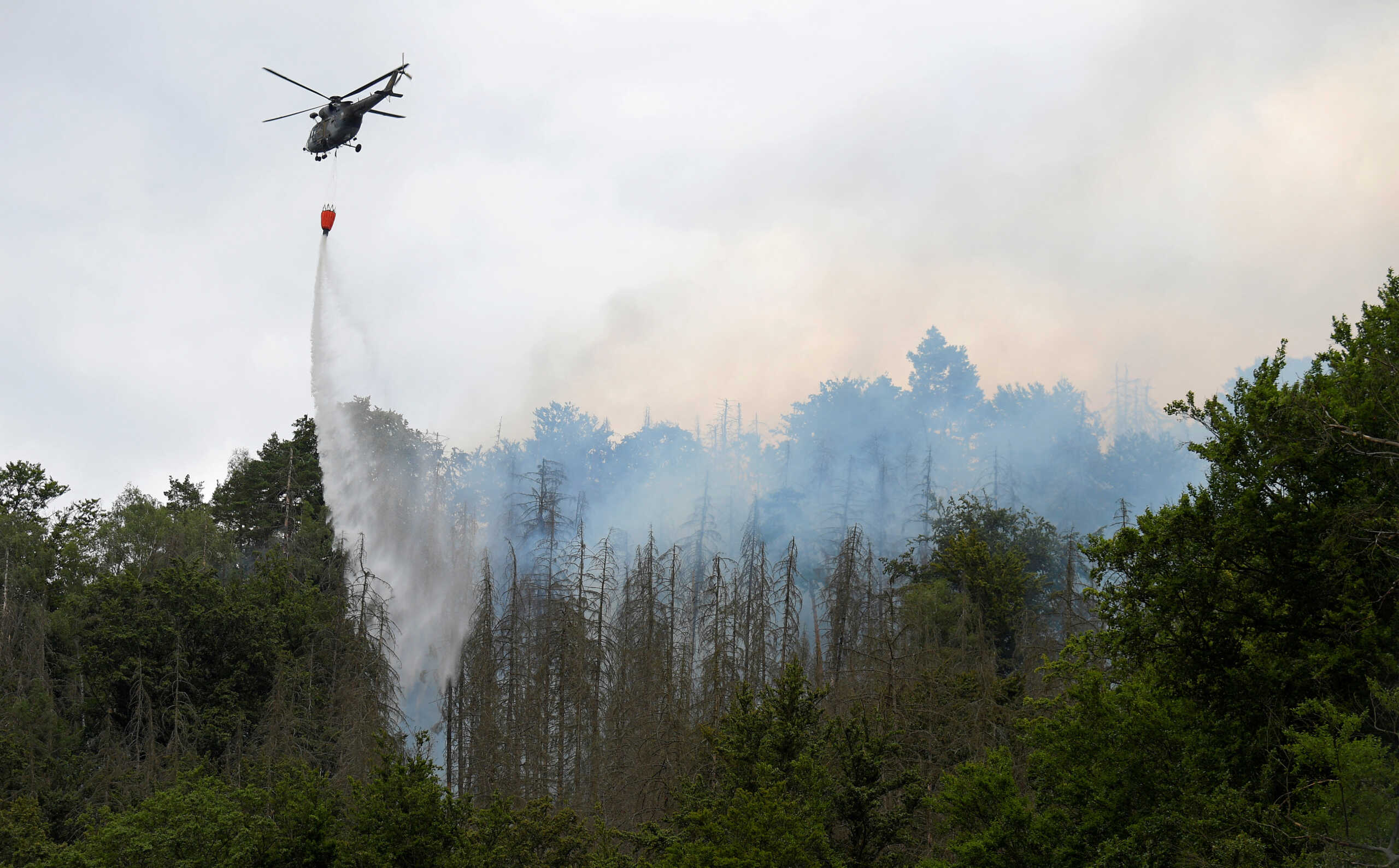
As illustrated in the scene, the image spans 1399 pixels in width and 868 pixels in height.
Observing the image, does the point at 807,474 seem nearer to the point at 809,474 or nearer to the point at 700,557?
the point at 809,474

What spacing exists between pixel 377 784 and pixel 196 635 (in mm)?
28533

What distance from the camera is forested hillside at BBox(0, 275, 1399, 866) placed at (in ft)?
60.7

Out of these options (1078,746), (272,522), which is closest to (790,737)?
(1078,746)

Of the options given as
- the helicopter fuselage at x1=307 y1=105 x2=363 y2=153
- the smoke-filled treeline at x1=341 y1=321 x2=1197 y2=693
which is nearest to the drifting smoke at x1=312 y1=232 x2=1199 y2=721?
the smoke-filled treeline at x1=341 y1=321 x2=1197 y2=693

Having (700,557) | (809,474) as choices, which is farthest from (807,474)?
(700,557)

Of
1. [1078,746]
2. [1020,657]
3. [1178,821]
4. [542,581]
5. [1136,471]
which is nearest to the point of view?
[1178,821]

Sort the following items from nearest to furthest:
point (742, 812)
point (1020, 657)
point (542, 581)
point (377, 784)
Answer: point (742, 812), point (377, 784), point (1020, 657), point (542, 581)

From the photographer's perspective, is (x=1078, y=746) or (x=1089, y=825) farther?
(x=1078, y=746)

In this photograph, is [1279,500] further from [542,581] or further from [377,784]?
[542,581]

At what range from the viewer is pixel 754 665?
41.0 m

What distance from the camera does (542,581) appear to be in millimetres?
64312

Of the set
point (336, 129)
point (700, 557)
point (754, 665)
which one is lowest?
point (754, 665)

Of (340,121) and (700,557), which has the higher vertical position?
(340,121)

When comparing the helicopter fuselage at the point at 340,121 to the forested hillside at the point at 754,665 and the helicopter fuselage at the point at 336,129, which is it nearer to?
the helicopter fuselage at the point at 336,129
